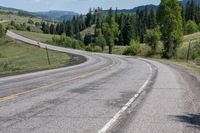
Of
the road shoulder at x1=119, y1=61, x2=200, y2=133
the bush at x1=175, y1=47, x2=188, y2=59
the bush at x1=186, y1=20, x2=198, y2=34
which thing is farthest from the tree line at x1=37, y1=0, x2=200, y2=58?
the road shoulder at x1=119, y1=61, x2=200, y2=133

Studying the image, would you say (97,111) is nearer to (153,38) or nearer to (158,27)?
(158,27)

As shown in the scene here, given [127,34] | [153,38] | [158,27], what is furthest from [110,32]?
[127,34]

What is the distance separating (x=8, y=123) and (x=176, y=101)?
18.6ft

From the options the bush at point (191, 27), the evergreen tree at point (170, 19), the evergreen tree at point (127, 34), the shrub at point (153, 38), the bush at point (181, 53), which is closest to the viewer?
the evergreen tree at point (170, 19)

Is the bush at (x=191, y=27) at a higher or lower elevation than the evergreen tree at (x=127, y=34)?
higher

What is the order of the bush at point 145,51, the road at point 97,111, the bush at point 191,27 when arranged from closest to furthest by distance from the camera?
the road at point 97,111
the bush at point 145,51
the bush at point 191,27

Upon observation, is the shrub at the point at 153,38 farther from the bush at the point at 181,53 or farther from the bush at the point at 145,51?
the bush at the point at 181,53

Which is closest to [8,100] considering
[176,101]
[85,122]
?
[85,122]

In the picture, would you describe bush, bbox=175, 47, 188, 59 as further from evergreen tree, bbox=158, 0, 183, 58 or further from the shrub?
the shrub

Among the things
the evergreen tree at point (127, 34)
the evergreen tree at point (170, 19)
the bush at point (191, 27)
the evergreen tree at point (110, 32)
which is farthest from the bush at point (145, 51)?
the evergreen tree at point (127, 34)

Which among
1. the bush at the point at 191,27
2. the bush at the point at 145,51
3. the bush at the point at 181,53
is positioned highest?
the bush at the point at 191,27

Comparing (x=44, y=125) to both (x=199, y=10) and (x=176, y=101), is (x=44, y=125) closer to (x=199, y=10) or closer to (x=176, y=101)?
(x=176, y=101)

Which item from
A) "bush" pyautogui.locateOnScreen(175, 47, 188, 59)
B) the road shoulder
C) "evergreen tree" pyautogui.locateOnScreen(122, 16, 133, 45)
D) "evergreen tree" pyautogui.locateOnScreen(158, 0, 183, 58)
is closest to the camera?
the road shoulder

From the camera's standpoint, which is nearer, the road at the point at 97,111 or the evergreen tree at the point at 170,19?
the road at the point at 97,111
